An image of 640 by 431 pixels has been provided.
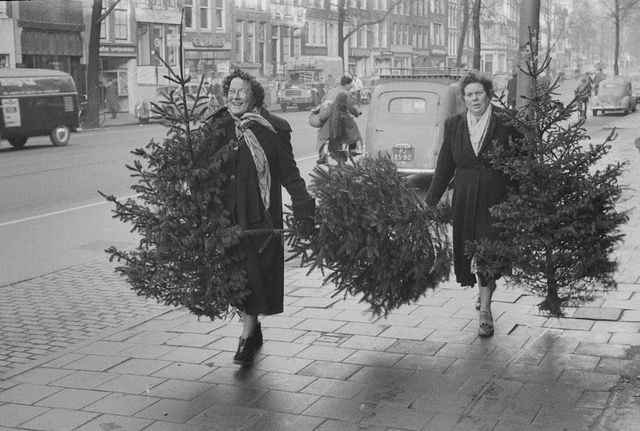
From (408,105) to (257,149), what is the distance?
418 inches

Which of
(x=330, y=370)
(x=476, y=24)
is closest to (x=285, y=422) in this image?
(x=330, y=370)

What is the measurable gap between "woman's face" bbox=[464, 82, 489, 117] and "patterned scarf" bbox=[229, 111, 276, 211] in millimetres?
1389

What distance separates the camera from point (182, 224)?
537 centimetres

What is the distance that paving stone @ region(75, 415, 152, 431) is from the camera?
15.2 ft

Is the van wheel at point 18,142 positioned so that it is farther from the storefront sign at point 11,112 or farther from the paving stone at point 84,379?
the paving stone at point 84,379

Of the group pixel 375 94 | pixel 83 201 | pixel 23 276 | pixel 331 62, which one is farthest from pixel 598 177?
pixel 331 62

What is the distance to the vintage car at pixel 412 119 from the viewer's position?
50.6ft

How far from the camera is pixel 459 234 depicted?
20.1 feet

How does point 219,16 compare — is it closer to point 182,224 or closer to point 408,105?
point 408,105

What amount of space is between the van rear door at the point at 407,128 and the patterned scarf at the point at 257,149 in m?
9.63

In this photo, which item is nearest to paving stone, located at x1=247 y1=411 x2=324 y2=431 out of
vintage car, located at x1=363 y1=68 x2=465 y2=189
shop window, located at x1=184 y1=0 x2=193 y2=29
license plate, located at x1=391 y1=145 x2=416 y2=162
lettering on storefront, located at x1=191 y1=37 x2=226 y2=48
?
vintage car, located at x1=363 y1=68 x2=465 y2=189

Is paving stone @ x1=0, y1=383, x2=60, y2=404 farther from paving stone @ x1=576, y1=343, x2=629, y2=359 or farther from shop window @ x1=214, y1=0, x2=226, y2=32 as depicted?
shop window @ x1=214, y1=0, x2=226, y2=32

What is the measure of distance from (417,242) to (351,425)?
4.17 ft

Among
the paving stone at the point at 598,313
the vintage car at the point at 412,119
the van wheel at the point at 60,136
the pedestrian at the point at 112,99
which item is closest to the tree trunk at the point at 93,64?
the pedestrian at the point at 112,99
